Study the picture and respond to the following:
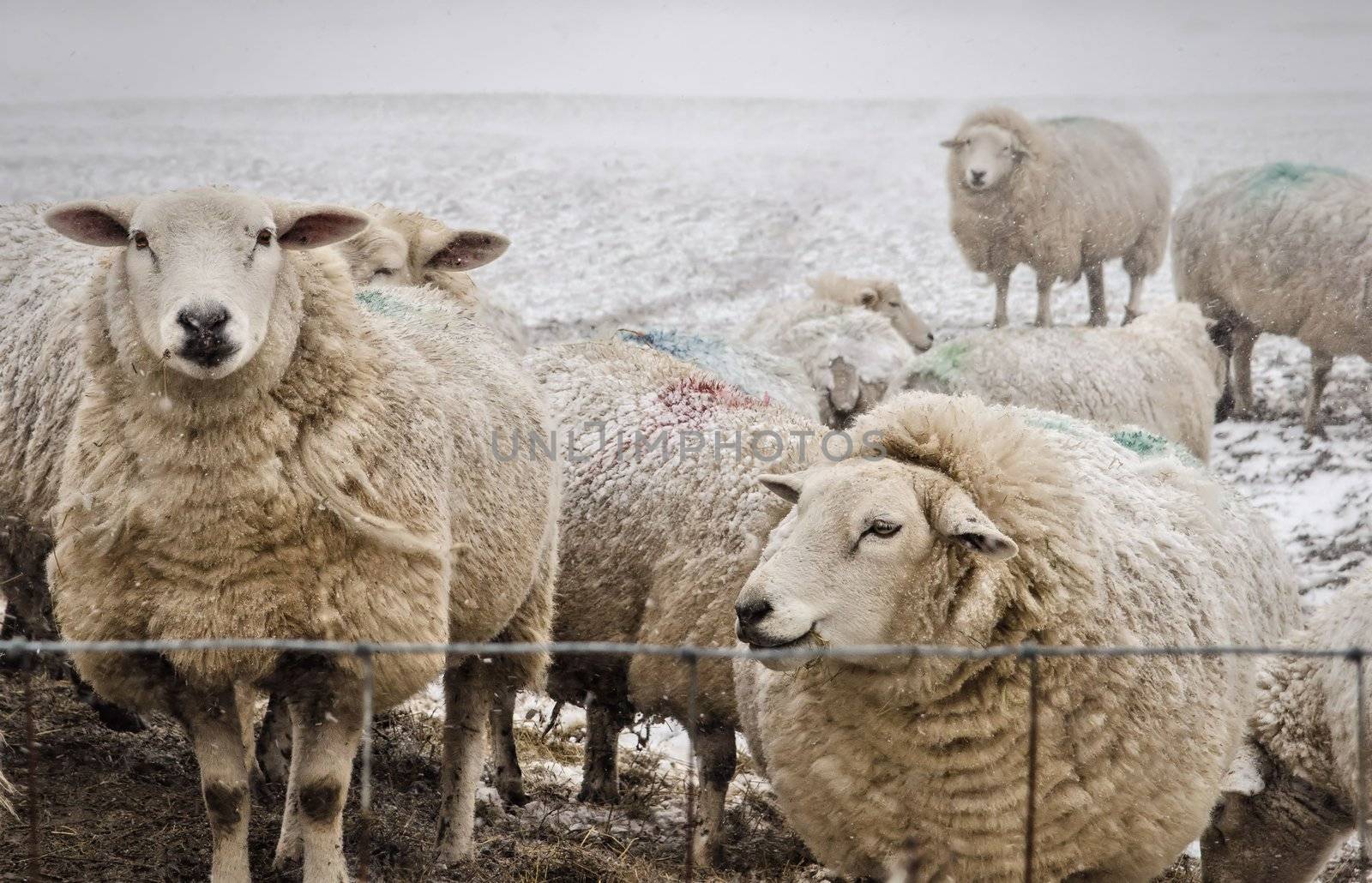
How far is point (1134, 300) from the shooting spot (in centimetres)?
1238

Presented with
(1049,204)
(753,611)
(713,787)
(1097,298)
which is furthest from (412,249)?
(1097,298)

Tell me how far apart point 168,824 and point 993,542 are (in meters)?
2.78

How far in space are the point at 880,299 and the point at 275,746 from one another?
21.6ft

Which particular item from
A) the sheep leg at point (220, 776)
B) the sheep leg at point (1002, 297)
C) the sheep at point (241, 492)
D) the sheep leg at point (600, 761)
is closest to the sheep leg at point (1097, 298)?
the sheep leg at point (1002, 297)

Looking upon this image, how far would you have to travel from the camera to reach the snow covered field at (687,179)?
12102 millimetres

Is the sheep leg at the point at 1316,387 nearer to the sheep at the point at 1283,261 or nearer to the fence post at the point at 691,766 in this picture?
the sheep at the point at 1283,261

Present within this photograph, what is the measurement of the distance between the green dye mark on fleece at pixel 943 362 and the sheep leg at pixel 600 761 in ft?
11.0

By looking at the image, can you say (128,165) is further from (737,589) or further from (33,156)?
(737,589)

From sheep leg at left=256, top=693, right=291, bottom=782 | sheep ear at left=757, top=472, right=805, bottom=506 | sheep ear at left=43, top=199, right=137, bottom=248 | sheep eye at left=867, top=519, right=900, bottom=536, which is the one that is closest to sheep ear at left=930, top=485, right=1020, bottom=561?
sheep eye at left=867, top=519, right=900, bottom=536

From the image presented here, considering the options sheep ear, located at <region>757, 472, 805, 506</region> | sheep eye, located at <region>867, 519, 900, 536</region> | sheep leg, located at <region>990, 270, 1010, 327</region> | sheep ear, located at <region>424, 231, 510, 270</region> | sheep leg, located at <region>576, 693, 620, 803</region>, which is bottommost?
sheep leg, located at <region>576, 693, 620, 803</region>

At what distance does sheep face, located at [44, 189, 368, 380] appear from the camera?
341 cm

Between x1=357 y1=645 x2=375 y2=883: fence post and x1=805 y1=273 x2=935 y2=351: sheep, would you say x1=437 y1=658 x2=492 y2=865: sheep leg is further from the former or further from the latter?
x1=805 y1=273 x2=935 y2=351: sheep

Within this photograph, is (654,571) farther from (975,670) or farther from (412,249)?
(412,249)

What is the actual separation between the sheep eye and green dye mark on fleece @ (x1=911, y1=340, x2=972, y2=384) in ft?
15.3
